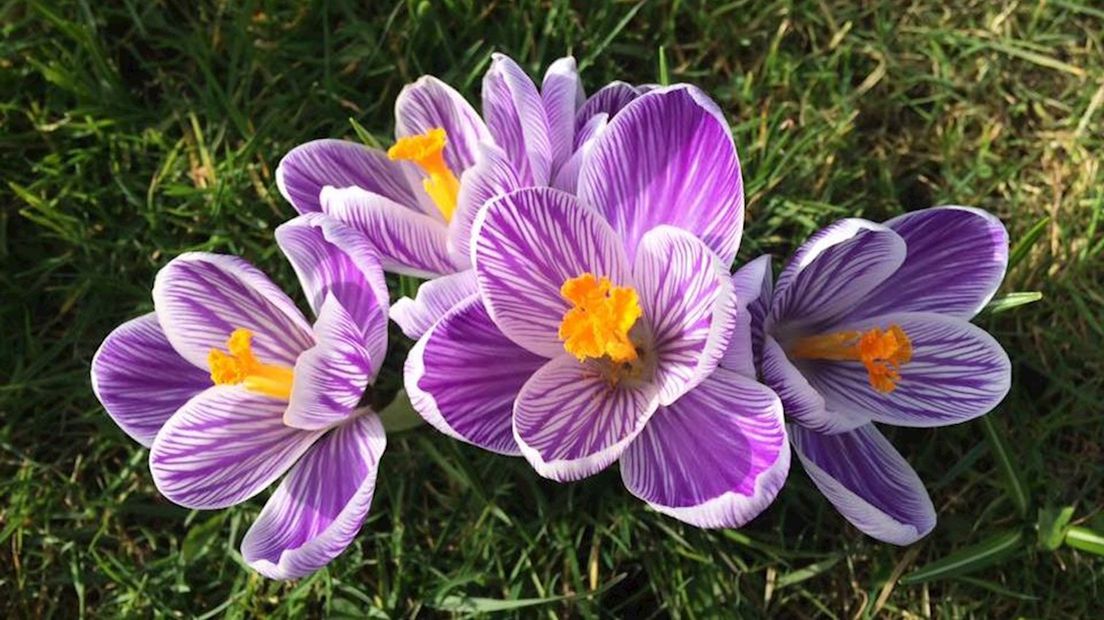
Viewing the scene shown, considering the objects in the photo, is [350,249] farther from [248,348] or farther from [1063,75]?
[1063,75]

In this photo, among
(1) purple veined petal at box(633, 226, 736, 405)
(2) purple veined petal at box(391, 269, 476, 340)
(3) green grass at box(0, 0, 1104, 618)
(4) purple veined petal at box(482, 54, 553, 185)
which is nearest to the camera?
(1) purple veined petal at box(633, 226, 736, 405)

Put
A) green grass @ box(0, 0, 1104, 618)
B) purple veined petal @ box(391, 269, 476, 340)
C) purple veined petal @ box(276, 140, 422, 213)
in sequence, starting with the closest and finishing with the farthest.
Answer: purple veined petal @ box(391, 269, 476, 340)
purple veined petal @ box(276, 140, 422, 213)
green grass @ box(0, 0, 1104, 618)

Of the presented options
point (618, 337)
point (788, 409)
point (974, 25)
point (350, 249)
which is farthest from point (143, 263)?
point (974, 25)

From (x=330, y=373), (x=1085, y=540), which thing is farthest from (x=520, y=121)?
(x=1085, y=540)

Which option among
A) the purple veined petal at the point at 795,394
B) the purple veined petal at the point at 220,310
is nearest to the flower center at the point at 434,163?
the purple veined petal at the point at 220,310

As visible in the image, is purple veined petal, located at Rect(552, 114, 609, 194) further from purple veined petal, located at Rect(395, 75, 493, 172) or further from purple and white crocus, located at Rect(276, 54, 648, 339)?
purple veined petal, located at Rect(395, 75, 493, 172)

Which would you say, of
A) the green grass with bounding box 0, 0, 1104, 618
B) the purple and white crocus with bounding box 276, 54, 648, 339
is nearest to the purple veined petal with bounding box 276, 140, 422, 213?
the purple and white crocus with bounding box 276, 54, 648, 339

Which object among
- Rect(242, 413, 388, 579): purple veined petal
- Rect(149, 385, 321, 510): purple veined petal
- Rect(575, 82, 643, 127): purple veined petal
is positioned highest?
Rect(575, 82, 643, 127): purple veined petal
